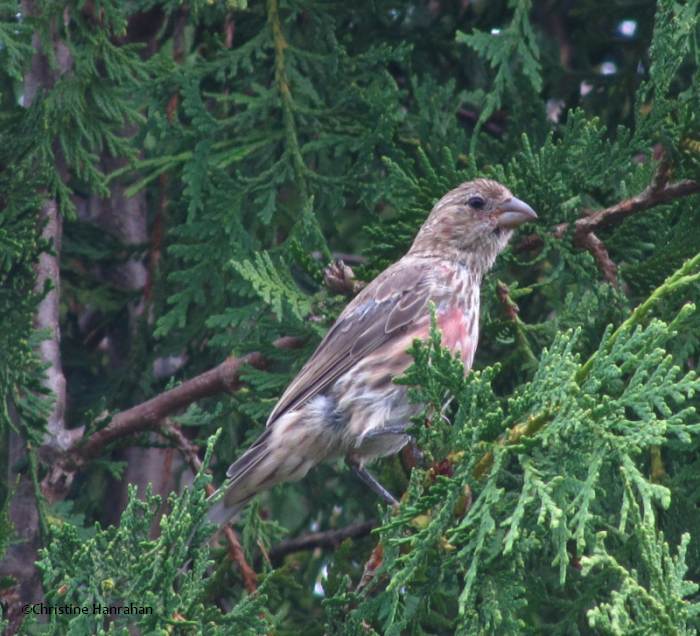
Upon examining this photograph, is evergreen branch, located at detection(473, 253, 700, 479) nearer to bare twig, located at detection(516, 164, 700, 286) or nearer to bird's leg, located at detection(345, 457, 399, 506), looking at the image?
bare twig, located at detection(516, 164, 700, 286)

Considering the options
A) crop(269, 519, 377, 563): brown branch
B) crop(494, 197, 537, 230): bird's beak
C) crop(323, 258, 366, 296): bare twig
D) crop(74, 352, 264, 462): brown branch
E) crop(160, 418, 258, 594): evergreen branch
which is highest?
crop(494, 197, 537, 230): bird's beak

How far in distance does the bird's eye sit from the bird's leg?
4.24ft

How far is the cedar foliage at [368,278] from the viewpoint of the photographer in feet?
13.0

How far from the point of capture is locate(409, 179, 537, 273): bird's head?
5.84m

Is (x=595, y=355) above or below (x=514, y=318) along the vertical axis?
above

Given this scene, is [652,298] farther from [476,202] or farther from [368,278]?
[476,202]

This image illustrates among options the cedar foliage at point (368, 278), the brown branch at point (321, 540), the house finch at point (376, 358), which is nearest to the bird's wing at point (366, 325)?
the house finch at point (376, 358)

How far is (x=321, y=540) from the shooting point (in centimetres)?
634

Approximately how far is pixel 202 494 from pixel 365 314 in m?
1.86

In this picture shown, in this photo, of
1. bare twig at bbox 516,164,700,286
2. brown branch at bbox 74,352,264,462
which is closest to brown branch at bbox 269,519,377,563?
brown branch at bbox 74,352,264,462

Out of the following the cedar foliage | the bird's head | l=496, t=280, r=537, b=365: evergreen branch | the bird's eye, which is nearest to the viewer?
the cedar foliage

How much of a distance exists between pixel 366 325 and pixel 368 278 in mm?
251

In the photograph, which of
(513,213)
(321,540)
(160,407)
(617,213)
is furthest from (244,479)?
(617,213)

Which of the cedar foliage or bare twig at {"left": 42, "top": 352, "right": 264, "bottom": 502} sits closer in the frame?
the cedar foliage
